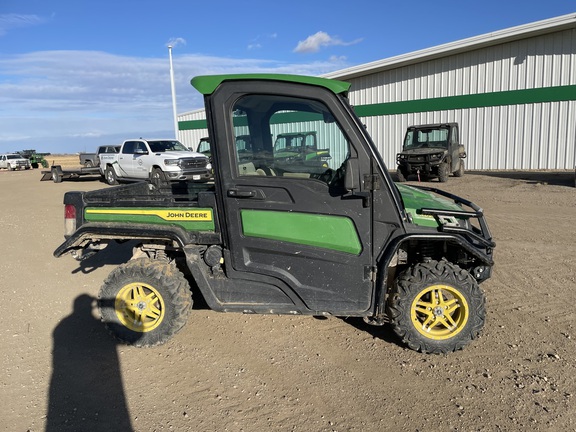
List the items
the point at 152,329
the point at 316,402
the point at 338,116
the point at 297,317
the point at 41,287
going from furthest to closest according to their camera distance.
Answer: the point at 41,287 < the point at 297,317 < the point at 152,329 < the point at 338,116 < the point at 316,402

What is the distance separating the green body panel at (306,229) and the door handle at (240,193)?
14 centimetres

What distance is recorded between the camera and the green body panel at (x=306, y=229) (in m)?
3.49

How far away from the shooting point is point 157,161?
16.6m

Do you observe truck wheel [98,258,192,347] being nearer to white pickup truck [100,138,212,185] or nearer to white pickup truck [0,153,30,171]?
white pickup truck [100,138,212,185]

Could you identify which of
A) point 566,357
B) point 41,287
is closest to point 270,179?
point 566,357

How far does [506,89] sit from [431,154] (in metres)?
6.07

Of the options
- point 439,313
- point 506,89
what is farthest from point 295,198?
point 506,89

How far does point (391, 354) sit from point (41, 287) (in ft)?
14.6

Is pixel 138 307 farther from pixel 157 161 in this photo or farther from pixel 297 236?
pixel 157 161

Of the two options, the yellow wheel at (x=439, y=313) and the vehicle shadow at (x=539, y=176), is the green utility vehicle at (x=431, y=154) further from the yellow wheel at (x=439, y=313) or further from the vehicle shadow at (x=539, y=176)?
the yellow wheel at (x=439, y=313)

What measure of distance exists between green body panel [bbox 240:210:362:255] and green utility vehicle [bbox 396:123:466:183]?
43.2ft

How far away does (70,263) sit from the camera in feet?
21.5

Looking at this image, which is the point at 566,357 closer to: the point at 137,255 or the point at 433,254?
the point at 433,254

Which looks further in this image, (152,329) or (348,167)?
(152,329)
